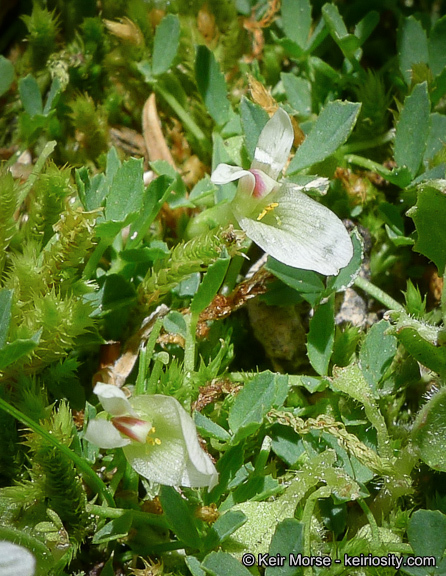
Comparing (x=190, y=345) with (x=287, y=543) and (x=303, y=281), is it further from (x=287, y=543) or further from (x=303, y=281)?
(x=287, y=543)

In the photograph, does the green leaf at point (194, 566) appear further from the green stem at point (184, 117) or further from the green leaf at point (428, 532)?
the green stem at point (184, 117)

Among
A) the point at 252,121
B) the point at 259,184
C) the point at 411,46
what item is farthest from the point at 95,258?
the point at 411,46

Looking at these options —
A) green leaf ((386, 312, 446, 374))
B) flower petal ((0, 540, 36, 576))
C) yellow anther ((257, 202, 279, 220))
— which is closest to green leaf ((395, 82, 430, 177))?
yellow anther ((257, 202, 279, 220))

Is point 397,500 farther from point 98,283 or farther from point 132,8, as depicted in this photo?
point 132,8

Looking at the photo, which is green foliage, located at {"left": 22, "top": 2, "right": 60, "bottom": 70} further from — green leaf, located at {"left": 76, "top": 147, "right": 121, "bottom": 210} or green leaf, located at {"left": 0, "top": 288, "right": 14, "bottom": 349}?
green leaf, located at {"left": 0, "top": 288, "right": 14, "bottom": 349}

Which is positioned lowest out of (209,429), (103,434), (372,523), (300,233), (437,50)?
(372,523)

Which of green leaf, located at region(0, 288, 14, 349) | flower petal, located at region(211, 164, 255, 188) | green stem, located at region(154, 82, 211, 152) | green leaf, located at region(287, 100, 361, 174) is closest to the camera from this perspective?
green leaf, located at region(0, 288, 14, 349)
